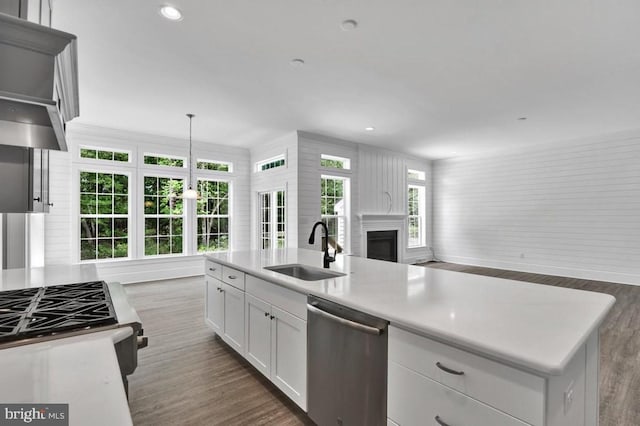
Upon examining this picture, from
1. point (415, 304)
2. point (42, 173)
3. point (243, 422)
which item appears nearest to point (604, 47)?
point (415, 304)

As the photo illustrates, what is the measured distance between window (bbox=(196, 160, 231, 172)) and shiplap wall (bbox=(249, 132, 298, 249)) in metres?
0.61

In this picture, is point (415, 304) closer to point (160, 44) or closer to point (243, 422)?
point (243, 422)

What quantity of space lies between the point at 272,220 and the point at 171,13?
186 inches

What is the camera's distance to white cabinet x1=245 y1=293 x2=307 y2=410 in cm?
192

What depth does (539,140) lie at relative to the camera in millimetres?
6570

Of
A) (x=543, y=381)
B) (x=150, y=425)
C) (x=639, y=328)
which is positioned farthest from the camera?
(x=639, y=328)

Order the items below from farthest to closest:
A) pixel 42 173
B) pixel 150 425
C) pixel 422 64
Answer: pixel 422 64
pixel 150 425
pixel 42 173

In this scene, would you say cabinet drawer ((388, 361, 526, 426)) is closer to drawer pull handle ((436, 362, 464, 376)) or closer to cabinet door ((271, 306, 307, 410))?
drawer pull handle ((436, 362, 464, 376))

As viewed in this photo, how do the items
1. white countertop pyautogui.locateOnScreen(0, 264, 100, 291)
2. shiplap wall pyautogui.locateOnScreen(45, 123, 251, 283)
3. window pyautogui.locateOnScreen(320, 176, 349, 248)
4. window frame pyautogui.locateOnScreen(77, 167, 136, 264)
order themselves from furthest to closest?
window pyautogui.locateOnScreen(320, 176, 349, 248) → window frame pyautogui.locateOnScreen(77, 167, 136, 264) → shiplap wall pyautogui.locateOnScreen(45, 123, 251, 283) → white countertop pyautogui.locateOnScreen(0, 264, 100, 291)

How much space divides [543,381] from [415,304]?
0.58 metres

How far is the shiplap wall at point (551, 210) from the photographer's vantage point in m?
5.89

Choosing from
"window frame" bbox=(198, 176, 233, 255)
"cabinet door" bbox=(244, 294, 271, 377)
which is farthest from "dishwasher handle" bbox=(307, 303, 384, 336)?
"window frame" bbox=(198, 176, 233, 255)

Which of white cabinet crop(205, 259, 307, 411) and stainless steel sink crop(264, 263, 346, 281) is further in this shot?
stainless steel sink crop(264, 263, 346, 281)

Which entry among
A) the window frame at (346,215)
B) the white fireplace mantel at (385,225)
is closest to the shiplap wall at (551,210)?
the white fireplace mantel at (385,225)
